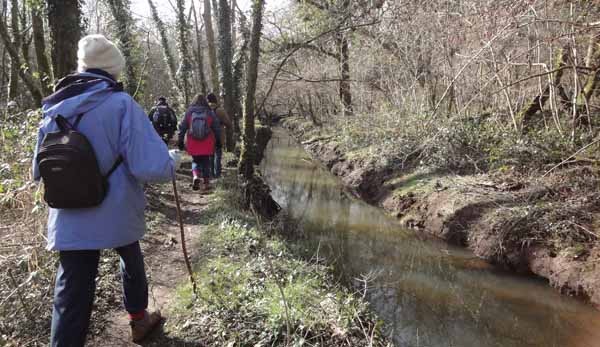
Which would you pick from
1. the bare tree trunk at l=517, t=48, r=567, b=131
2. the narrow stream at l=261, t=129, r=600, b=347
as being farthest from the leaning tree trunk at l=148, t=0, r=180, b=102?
the bare tree trunk at l=517, t=48, r=567, b=131

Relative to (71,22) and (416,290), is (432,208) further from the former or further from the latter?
(71,22)

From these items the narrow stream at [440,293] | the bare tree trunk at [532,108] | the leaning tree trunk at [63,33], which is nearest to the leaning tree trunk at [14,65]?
the leaning tree trunk at [63,33]

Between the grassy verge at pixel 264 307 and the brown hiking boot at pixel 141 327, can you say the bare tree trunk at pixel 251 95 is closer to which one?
the grassy verge at pixel 264 307

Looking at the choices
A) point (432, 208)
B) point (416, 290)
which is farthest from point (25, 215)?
point (432, 208)

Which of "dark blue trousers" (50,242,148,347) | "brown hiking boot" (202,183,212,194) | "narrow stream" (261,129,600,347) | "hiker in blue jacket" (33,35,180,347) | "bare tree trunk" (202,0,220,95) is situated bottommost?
"narrow stream" (261,129,600,347)

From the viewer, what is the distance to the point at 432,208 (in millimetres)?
9375

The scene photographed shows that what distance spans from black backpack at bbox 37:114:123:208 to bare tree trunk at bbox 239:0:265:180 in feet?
21.7

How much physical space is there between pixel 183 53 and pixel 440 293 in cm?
1731

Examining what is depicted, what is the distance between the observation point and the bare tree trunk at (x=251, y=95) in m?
8.63

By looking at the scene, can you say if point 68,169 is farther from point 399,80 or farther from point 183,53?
point 183,53

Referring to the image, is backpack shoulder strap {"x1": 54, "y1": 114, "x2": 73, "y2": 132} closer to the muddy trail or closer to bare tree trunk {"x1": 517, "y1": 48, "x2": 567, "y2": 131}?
the muddy trail

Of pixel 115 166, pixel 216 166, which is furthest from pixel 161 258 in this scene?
pixel 216 166

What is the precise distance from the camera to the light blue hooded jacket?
2.58 metres

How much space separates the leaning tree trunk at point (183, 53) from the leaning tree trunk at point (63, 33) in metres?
14.5
